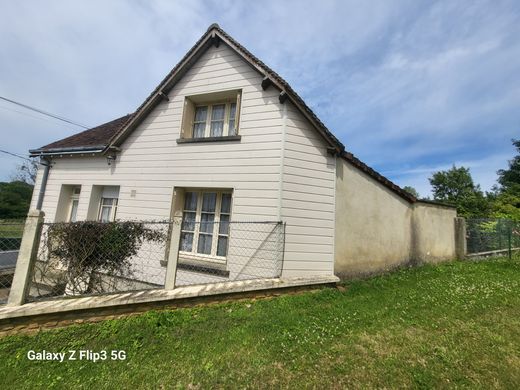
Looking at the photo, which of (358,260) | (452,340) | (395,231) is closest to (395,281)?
(358,260)

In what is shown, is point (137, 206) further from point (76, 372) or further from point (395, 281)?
point (395, 281)

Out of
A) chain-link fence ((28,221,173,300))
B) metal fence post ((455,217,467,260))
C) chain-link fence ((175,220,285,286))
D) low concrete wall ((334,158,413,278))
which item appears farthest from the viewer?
metal fence post ((455,217,467,260))

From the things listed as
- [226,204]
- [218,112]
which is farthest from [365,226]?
[218,112]

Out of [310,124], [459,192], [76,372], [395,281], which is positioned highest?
[459,192]

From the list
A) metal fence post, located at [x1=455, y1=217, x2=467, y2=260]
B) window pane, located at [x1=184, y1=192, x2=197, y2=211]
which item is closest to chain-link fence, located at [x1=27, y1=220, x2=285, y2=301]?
window pane, located at [x1=184, y1=192, x2=197, y2=211]

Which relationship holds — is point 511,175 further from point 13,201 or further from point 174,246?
point 13,201

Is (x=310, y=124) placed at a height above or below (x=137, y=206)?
above

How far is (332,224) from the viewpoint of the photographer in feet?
20.7

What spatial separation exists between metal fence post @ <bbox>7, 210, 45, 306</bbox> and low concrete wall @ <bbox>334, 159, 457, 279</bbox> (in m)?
6.20

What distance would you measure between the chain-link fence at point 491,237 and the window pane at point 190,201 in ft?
36.4

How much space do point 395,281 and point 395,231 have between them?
1687 millimetres

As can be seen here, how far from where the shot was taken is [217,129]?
7219 mm

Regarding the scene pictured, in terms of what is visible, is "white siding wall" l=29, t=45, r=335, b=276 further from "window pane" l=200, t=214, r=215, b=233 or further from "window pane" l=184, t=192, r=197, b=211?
"window pane" l=200, t=214, r=215, b=233

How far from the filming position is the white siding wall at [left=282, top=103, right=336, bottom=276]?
5.99m
